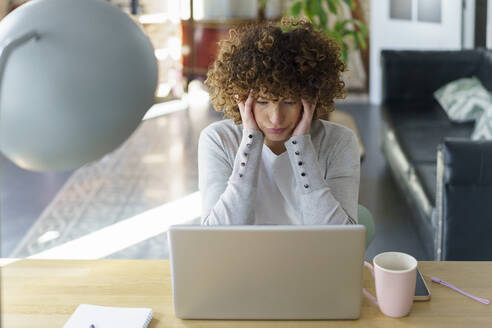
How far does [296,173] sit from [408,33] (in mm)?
4809

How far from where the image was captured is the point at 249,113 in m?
1.51

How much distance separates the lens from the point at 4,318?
120 centimetres

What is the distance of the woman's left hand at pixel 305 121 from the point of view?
148 centimetres

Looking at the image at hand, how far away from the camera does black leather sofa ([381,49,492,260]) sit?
7.06 feet

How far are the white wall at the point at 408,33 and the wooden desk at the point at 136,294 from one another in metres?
4.22

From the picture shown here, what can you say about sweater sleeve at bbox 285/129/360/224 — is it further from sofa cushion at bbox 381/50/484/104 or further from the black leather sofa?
sofa cushion at bbox 381/50/484/104

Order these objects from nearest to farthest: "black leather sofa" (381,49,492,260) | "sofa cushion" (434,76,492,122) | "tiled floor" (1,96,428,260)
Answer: "black leather sofa" (381,49,492,260)
"tiled floor" (1,96,428,260)
"sofa cushion" (434,76,492,122)

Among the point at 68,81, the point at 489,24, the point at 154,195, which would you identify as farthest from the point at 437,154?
the point at 489,24

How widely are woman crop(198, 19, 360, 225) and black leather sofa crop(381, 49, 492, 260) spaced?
72 cm

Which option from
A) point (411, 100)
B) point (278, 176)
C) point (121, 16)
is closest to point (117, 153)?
point (411, 100)

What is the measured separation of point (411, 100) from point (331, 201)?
121 inches

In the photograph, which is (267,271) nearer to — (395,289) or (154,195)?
(395,289)

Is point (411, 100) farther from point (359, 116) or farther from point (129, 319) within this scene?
point (129, 319)

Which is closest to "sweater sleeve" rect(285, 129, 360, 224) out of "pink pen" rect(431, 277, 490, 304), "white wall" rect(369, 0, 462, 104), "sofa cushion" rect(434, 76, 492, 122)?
"pink pen" rect(431, 277, 490, 304)
